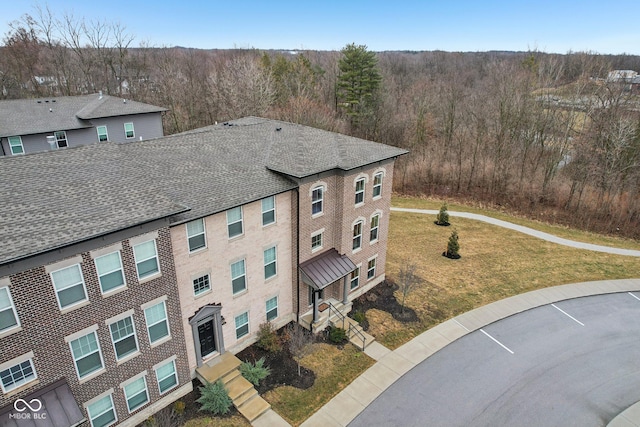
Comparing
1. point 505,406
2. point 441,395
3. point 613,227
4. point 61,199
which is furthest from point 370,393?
point 613,227

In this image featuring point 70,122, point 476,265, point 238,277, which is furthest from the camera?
point 70,122

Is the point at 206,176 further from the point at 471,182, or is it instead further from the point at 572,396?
the point at 471,182

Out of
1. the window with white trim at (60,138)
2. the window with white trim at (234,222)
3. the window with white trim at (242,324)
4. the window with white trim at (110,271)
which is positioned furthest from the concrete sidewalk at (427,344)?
the window with white trim at (60,138)

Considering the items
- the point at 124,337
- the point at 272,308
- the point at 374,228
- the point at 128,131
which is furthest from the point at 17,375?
the point at 128,131

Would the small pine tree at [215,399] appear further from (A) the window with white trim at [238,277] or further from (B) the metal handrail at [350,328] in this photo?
(B) the metal handrail at [350,328]

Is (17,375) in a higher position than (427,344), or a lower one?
higher

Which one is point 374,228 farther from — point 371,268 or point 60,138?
point 60,138
